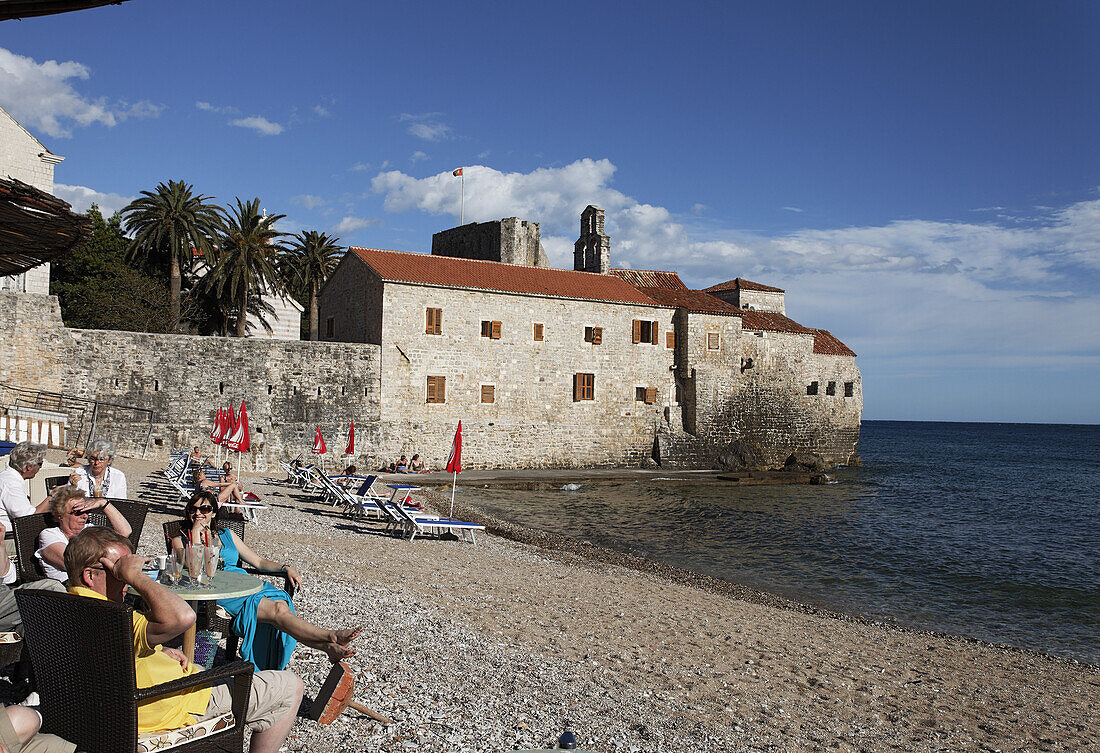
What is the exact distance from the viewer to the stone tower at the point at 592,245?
123 ft

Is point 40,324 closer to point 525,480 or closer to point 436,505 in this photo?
point 436,505

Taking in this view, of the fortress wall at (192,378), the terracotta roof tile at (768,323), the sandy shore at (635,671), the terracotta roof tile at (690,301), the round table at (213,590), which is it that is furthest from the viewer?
the terracotta roof tile at (768,323)

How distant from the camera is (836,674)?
740cm

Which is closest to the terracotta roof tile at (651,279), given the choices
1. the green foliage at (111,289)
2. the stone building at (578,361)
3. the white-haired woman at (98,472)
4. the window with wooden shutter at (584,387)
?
the stone building at (578,361)

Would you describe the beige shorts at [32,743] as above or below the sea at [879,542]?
above

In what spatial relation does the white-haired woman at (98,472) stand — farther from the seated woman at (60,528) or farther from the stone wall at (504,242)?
the stone wall at (504,242)

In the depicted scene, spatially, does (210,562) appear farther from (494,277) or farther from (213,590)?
(494,277)

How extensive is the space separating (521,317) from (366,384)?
664 centimetres

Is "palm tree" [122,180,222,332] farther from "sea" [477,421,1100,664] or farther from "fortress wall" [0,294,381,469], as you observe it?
"sea" [477,421,1100,664]

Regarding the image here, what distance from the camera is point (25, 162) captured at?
25.9 meters

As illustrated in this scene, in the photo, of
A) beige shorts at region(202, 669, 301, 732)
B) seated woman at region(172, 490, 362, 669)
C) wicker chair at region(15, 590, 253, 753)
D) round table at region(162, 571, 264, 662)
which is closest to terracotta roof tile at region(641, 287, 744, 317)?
A: seated woman at region(172, 490, 362, 669)

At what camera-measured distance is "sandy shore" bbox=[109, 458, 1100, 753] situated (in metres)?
5.09

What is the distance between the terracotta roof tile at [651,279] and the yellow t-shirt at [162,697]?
3304cm

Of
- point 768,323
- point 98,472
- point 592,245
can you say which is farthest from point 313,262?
point 98,472
